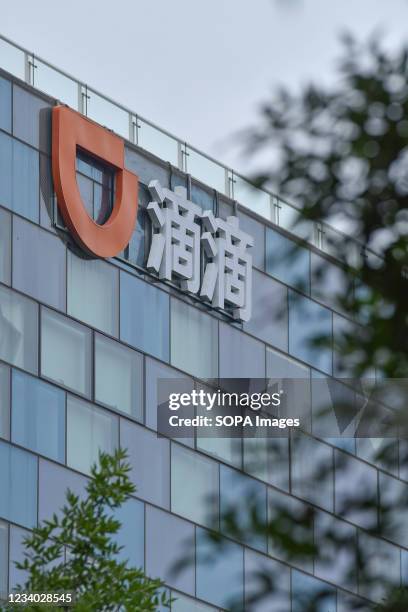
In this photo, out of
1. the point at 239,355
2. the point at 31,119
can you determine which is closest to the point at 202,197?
the point at 239,355

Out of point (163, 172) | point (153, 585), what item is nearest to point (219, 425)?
point (163, 172)

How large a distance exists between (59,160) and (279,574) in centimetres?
2358

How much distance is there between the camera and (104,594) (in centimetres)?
1580

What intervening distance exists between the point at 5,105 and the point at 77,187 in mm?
2025

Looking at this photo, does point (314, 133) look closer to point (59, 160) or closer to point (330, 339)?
point (330, 339)

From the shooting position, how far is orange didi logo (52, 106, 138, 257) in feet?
103

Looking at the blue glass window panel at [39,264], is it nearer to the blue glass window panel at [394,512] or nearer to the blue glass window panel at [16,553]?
the blue glass window panel at [16,553]

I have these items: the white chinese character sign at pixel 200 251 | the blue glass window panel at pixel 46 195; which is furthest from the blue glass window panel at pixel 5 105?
the white chinese character sign at pixel 200 251

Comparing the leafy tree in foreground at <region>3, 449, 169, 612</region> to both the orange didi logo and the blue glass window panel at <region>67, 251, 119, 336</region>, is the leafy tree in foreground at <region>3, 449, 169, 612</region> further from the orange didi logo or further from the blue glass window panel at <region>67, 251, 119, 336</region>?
the orange didi logo

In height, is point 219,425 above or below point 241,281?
below

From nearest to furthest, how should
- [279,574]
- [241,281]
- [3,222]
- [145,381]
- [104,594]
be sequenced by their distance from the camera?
[279,574] < [104,594] < [3,222] < [145,381] < [241,281]

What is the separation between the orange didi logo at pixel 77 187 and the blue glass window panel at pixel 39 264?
55 cm

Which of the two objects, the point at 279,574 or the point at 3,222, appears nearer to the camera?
the point at 279,574

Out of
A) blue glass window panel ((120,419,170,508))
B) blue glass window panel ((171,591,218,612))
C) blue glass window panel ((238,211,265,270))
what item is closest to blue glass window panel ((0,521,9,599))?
blue glass window panel ((120,419,170,508))
